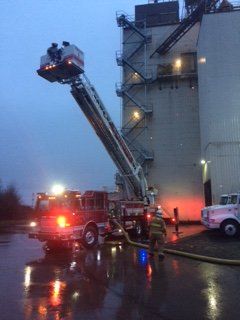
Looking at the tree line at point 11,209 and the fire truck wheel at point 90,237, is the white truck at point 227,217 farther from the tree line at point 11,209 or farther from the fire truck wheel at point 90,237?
the tree line at point 11,209

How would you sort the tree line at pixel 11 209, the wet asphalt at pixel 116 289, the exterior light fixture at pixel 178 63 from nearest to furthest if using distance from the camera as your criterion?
the wet asphalt at pixel 116 289 < the exterior light fixture at pixel 178 63 < the tree line at pixel 11 209

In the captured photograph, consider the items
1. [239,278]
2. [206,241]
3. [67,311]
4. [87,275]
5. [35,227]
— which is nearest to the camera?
[67,311]

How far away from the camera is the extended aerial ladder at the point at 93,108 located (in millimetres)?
23078

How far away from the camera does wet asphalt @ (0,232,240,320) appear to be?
7.05m

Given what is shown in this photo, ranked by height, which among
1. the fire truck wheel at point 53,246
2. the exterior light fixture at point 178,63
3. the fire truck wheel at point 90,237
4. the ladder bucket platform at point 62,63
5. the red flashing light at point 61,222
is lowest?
the fire truck wheel at point 53,246

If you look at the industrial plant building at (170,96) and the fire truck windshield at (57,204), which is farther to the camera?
the industrial plant building at (170,96)

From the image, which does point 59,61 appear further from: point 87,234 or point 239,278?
point 239,278

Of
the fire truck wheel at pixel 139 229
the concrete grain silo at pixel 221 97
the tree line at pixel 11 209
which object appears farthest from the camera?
the tree line at pixel 11 209

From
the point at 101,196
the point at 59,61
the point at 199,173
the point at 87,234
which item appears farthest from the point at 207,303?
the point at 199,173

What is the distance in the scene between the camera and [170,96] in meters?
40.1

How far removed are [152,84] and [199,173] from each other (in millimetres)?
10120

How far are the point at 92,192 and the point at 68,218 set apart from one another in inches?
90.4

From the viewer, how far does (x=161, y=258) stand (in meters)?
13.2

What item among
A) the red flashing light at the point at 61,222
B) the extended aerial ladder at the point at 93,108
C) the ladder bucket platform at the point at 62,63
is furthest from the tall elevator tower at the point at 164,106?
the red flashing light at the point at 61,222
